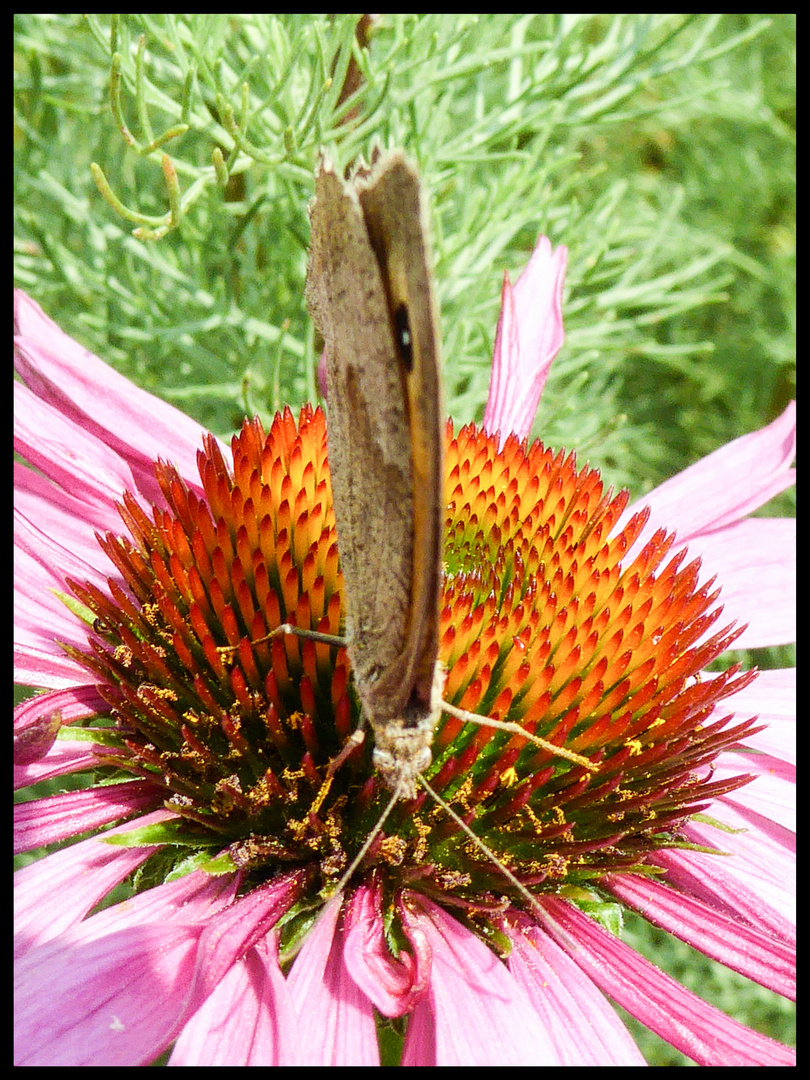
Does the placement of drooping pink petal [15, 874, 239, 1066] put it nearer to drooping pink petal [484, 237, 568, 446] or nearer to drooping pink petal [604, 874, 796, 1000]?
drooping pink petal [604, 874, 796, 1000]

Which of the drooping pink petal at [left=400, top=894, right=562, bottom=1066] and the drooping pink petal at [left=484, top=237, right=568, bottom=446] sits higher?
the drooping pink petal at [left=484, top=237, right=568, bottom=446]

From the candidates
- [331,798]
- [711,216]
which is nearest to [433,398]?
[331,798]

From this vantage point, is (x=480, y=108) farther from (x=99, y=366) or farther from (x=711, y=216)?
(x=711, y=216)

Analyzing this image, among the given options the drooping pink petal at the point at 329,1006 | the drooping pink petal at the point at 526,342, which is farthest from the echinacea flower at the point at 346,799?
the drooping pink petal at the point at 526,342

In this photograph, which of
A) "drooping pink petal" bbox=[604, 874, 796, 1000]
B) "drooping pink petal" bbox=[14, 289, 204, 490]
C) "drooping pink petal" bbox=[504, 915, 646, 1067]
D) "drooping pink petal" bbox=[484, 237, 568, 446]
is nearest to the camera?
"drooping pink petal" bbox=[504, 915, 646, 1067]

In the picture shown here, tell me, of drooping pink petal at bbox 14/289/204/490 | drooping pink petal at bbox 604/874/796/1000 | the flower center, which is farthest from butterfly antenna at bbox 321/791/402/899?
drooping pink petal at bbox 14/289/204/490

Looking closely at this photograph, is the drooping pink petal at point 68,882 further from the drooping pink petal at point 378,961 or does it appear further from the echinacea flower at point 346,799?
the drooping pink petal at point 378,961

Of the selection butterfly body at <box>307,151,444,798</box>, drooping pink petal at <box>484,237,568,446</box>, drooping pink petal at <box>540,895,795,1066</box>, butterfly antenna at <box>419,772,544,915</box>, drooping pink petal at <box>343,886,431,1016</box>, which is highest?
drooping pink petal at <box>484,237,568,446</box>

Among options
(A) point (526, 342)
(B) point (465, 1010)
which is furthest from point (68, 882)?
(A) point (526, 342)
